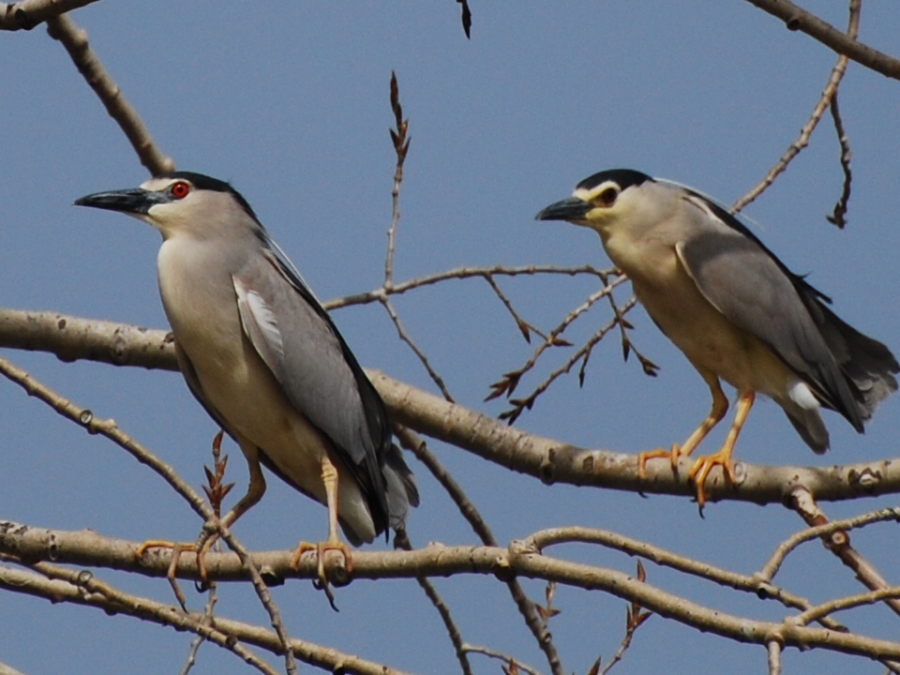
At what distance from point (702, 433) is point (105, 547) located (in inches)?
101

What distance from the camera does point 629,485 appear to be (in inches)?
159

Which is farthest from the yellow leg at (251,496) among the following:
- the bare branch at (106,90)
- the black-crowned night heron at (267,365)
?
the bare branch at (106,90)

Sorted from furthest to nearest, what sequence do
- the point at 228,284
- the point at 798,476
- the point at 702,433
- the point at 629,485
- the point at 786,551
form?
the point at 702,433, the point at 228,284, the point at 629,485, the point at 798,476, the point at 786,551

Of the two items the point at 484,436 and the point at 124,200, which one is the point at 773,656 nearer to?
the point at 484,436

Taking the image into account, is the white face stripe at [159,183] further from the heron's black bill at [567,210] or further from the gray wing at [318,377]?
the heron's black bill at [567,210]

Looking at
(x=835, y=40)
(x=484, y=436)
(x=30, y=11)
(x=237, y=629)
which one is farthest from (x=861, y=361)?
(x=30, y=11)

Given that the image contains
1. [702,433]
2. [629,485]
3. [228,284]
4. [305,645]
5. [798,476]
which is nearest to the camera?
[305,645]

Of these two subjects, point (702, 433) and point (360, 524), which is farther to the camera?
point (702, 433)

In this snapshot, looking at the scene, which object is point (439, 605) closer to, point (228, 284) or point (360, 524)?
point (360, 524)

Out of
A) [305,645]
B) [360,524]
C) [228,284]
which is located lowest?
[305,645]

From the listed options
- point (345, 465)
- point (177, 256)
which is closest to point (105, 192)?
point (177, 256)

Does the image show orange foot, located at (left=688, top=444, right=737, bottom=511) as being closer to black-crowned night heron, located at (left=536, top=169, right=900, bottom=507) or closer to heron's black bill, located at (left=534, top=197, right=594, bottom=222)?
black-crowned night heron, located at (left=536, top=169, right=900, bottom=507)

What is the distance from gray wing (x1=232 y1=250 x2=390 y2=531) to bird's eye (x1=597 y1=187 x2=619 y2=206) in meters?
1.24

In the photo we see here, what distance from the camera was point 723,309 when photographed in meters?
4.87
